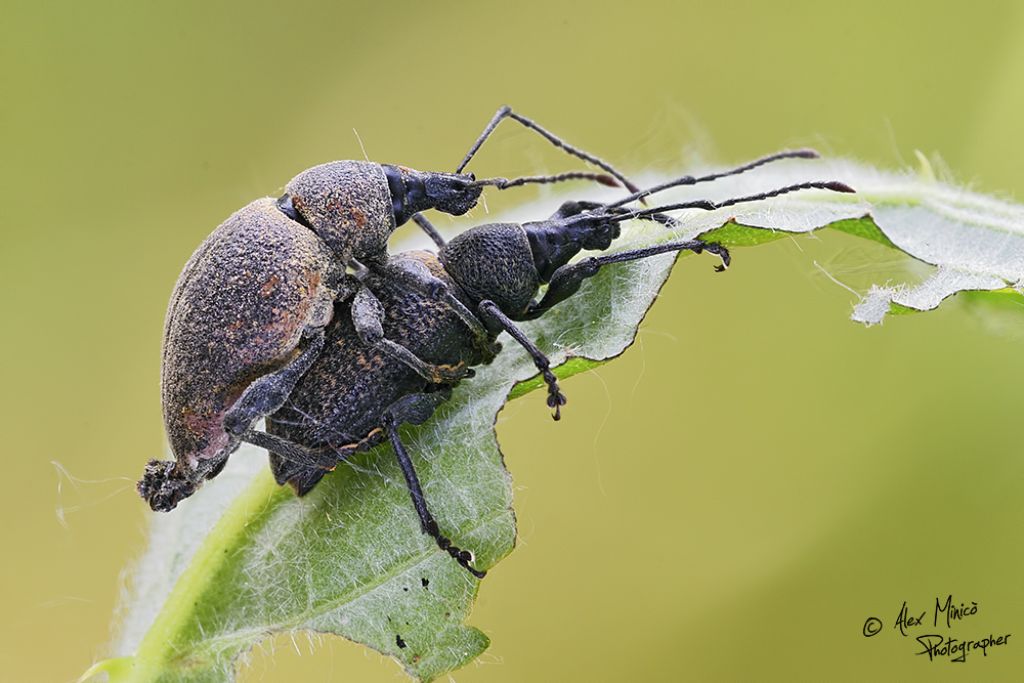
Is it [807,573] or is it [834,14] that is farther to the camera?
[834,14]

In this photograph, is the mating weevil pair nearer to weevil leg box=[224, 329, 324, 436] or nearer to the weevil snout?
weevil leg box=[224, 329, 324, 436]

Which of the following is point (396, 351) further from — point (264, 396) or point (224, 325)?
point (224, 325)

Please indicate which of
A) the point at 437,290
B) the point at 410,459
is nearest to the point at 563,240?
the point at 437,290

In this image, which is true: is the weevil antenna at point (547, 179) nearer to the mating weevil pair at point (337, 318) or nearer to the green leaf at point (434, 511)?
the mating weevil pair at point (337, 318)

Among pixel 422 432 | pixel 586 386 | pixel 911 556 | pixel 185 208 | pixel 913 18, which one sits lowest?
pixel 911 556

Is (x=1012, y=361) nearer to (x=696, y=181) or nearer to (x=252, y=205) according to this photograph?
(x=696, y=181)

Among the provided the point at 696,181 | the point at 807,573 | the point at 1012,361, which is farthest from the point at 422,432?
the point at 1012,361

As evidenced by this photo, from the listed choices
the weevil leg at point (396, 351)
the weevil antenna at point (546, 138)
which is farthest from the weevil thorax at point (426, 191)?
the weevil leg at point (396, 351)
